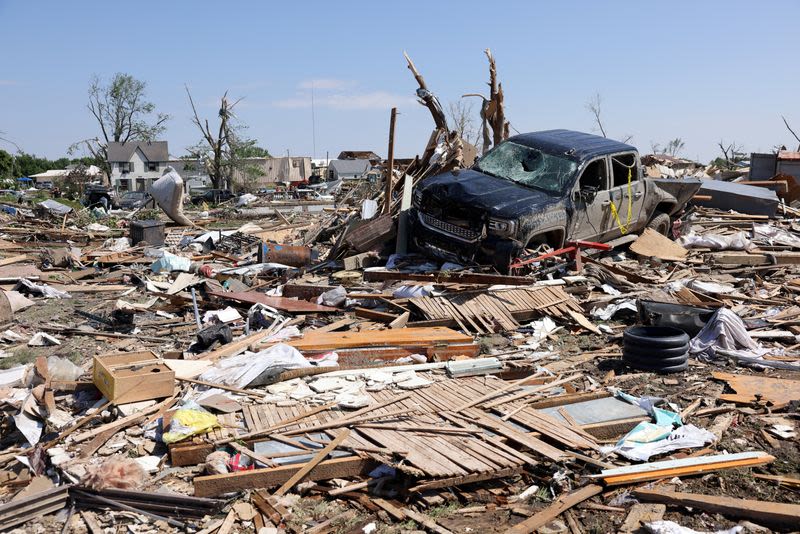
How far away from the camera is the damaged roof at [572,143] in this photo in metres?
11.3

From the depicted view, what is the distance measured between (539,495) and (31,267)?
11763mm

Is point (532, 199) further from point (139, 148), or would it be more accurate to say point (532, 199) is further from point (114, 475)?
point (139, 148)

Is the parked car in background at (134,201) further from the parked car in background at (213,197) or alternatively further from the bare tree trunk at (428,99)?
the bare tree trunk at (428,99)

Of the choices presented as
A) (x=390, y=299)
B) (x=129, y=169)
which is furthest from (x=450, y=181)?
(x=129, y=169)

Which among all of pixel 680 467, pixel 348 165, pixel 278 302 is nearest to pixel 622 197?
pixel 278 302

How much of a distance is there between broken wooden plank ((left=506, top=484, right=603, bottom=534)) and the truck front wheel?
382 inches

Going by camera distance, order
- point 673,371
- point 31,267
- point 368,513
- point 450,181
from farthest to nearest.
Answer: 1. point 31,267
2. point 450,181
3. point 673,371
4. point 368,513

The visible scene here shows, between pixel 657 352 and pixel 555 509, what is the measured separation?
127 inches

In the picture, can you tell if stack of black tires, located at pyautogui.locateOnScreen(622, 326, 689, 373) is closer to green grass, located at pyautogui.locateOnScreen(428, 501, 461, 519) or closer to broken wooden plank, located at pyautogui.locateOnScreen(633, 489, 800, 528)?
broken wooden plank, located at pyautogui.locateOnScreen(633, 489, 800, 528)

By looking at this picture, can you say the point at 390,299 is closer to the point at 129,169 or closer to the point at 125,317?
the point at 125,317

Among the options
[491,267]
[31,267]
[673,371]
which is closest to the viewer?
[673,371]

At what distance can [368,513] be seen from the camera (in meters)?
4.34

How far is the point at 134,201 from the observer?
3266 cm

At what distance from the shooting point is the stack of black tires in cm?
699
